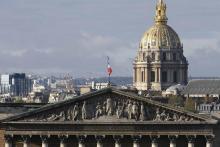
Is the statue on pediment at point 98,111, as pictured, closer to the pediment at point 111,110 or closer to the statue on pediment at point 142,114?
the pediment at point 111,110

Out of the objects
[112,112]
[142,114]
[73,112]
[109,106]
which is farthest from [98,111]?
[142,114]

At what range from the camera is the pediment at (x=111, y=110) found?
9706cm

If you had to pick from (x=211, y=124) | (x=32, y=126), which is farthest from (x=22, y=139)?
(x=211, y=124)

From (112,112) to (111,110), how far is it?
0.57 feet

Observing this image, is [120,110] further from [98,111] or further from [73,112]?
[73,112]

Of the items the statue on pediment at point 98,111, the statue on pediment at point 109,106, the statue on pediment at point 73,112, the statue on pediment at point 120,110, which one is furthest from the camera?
the statue on pediment at point 73,112

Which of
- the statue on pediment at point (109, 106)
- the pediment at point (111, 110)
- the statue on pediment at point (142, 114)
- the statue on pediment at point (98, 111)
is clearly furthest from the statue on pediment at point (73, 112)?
the statue on pediment at point (142, 114)

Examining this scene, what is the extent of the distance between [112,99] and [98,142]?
10.6ft

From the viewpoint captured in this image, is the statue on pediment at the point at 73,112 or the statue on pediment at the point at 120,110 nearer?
the statue on pediment at the point at 120,110

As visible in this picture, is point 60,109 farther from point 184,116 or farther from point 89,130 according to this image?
point 184,116

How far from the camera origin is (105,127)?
97.6 meters

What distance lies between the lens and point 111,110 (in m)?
97.1

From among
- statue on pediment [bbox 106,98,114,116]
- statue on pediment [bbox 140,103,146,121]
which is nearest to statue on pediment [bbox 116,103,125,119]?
statue on pediment [bbox 106,98,114,116]

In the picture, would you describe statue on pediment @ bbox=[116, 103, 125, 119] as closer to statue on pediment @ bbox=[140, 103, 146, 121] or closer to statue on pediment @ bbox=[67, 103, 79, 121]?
statue on pediment @ bbox=[140, 103, 146, 121]
